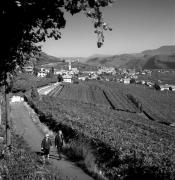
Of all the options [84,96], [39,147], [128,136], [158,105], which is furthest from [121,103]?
[39,147]

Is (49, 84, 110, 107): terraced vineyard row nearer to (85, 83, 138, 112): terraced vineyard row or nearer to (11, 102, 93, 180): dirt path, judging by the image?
(85, 83, 138, 112): terraced vineyard row

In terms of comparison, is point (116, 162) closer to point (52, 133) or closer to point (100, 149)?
point (100, 149)

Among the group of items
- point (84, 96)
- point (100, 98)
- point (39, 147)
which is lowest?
point (100, 98)

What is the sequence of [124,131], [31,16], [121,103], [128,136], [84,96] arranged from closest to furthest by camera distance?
[31,16] < [128,136] < [124,131] < [121,103] < [84,96]

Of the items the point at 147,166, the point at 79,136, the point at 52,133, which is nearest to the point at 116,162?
the point at 147,166

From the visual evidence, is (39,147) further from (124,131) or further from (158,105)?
(158,105)

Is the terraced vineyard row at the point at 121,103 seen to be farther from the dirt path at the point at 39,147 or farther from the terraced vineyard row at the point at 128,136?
the dirt path at the point at 39,147

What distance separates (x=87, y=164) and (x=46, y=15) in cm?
871

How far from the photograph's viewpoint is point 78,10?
22.2 feet

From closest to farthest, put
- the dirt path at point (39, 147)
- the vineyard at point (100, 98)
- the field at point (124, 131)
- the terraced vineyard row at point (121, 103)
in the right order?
the dirt path at point (39, 147) → the field at point (124, 131) → the terraced vineyard row at point (121, 103) → the vineyard at point (100, 98)

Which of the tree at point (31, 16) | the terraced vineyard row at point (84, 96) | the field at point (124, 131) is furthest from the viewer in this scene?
the terraced vineyard row at point (84, 96)

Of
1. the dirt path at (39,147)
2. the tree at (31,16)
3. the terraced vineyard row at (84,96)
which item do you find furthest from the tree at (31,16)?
the terraced vineyard row at (84,96)

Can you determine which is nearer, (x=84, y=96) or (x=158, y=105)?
(x=158, y=105)

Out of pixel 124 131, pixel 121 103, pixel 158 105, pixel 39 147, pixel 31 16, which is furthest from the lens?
pixel 158 105
